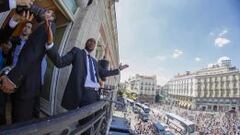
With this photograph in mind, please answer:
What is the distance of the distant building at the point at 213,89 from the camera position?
271 ft

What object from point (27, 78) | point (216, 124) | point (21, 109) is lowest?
point (216, 124)

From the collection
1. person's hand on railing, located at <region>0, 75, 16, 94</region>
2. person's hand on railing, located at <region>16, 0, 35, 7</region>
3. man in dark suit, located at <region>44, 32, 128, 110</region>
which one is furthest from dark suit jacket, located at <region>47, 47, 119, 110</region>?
person's hand on railing, located at <region>16, 0, 35, 7</region>

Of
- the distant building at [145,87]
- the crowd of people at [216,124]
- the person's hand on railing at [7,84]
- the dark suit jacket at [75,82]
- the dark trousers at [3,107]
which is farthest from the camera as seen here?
the distant building at [145,87]

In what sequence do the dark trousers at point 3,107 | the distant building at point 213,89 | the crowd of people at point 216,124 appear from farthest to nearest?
the distant building at point 213,89 → the crowd of people at point 216,124 → the dark trousers at point 3,107

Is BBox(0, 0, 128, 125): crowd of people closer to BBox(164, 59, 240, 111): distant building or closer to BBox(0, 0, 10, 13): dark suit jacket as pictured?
BBox(0, 0, 10, 13): dark suit jacket

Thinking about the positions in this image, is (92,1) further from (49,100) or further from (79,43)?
(49,100)

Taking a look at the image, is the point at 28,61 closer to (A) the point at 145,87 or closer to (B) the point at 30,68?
(B) the point at 30,68

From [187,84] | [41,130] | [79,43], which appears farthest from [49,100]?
[187,84]

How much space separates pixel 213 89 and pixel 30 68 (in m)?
92.9

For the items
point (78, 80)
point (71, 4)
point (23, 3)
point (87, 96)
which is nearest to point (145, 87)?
point (71, 4)

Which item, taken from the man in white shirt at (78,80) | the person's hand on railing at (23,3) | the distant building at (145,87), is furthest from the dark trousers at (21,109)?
the distant building at (145,87)

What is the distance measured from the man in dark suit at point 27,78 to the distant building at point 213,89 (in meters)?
83.1

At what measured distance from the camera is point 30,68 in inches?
89.4

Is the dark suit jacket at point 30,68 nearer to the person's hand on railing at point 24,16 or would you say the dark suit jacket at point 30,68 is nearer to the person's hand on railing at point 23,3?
the person's hand on railing at point 24,16
